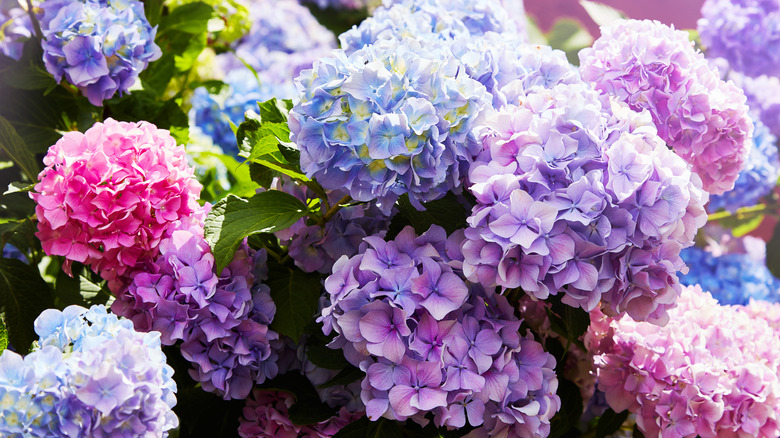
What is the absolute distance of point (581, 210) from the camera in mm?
518

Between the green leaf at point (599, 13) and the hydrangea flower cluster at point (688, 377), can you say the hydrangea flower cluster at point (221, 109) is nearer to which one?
the green leaf at point (599, 13)

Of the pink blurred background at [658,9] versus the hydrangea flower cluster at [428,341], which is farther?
the pink blurred background at [658,9]

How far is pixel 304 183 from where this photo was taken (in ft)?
2.14

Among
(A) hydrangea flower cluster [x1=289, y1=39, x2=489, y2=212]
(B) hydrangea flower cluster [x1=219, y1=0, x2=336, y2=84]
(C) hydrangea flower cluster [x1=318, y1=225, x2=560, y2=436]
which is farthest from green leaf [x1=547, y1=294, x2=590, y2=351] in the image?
(B) hydrangea flower cluster [x1=219, y1=0, x2=336, y2=84]

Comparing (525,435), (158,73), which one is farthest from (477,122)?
(158,73)

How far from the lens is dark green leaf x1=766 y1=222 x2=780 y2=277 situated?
1.26 metres

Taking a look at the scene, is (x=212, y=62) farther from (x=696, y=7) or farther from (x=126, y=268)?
(x=696, y=7)

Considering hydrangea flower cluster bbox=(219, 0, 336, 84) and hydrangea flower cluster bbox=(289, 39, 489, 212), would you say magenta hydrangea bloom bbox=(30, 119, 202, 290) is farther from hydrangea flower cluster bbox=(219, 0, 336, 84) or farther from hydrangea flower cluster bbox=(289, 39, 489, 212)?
hydrangea flower cluster bbox=(219, 0, 336, 84)

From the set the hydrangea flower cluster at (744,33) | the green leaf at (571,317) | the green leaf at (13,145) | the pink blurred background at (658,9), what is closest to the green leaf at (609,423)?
the green leaf at (571,317)

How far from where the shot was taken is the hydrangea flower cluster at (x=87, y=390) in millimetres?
468

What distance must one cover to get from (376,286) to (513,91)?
0.21 m

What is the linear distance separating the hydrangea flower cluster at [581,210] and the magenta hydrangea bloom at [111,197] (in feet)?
0.89

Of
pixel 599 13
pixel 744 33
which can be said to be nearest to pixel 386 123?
pixel 599 13

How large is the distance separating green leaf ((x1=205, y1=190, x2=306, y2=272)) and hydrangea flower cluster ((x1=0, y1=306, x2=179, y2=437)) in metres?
0.12
